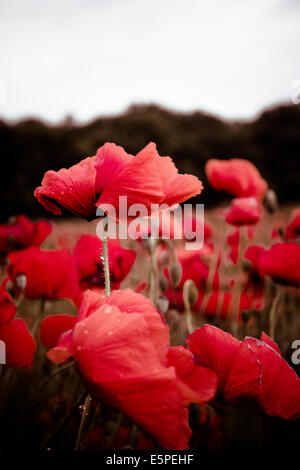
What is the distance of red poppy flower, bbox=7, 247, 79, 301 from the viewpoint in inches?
16.8

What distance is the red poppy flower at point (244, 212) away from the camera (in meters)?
0.61

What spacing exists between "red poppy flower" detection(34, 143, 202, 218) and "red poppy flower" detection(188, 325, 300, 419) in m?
0.09

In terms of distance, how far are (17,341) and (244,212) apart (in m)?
0.40

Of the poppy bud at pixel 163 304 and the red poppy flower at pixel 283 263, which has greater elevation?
the red poppy flower at pixel 283 263

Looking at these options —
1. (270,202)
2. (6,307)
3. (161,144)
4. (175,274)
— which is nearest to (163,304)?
(175,274)

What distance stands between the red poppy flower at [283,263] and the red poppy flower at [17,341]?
0.28 m

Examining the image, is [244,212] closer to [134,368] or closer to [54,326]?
[54,326]

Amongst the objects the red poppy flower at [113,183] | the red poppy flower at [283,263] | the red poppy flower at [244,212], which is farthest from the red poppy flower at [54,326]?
the red poppy flower at [244,212]

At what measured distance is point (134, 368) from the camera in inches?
7.7

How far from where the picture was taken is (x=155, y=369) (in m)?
0.19

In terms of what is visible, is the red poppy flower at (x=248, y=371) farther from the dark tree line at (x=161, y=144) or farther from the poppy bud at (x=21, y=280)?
the dark tree line at (x=161, y=144)

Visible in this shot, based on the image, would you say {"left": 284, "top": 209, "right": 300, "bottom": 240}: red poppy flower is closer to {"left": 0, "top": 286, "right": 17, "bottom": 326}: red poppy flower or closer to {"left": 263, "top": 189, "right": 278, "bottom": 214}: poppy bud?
{"left": 263, "top": 189, "right": 278, "bottom": 214}: poppy bud
